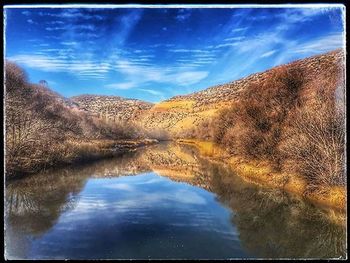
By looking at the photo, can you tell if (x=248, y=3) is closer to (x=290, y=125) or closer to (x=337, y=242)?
(x=290, y=125)

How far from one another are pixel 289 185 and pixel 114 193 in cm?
427

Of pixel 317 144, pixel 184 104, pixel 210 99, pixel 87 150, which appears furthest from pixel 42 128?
pixel 317 144

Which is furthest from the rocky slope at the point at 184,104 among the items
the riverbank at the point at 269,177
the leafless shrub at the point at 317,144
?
the riverbank at the point at 269,177

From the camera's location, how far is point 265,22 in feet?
35.8

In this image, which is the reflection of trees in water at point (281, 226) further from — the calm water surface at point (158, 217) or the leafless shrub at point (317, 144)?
the leafless shrub at point (317, 144)

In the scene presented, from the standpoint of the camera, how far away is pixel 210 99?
12.6 metres

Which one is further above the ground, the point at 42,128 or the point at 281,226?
the point at 42,128

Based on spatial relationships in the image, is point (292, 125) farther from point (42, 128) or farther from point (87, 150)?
point (42, 128)

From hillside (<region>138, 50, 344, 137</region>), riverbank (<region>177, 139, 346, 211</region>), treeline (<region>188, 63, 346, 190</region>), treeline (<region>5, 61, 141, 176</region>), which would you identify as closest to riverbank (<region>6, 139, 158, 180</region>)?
treeline (<region>5, 61, 141, 176</region>)

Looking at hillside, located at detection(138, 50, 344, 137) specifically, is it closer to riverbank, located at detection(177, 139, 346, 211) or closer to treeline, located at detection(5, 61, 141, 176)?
riverbank, located at detection(177, 139, 346, 211)

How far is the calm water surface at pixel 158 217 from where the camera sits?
9.66 metres

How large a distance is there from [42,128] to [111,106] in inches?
68.0

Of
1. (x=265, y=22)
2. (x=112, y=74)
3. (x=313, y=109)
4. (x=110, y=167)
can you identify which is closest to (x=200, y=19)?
(x=265, y=22)

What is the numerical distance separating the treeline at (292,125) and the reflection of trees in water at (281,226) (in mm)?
790
